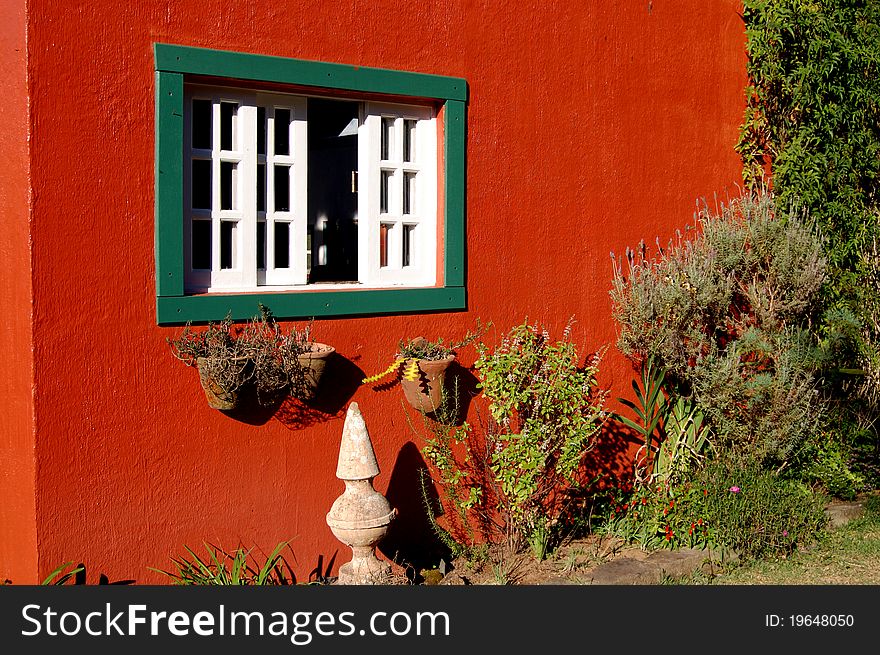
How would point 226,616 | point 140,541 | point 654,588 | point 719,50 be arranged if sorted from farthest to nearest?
point 719,50
point 654,588
point 140,541
point 226,616

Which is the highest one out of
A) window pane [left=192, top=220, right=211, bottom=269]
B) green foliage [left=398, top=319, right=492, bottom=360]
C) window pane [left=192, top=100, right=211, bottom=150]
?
window pane [left=192, top=100, right=211, bottom=150]

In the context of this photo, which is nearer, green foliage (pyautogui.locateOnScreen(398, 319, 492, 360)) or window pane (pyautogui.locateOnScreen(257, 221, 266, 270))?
window pane (pyautogui.locateOnScreen(257, 221, 266, 270))

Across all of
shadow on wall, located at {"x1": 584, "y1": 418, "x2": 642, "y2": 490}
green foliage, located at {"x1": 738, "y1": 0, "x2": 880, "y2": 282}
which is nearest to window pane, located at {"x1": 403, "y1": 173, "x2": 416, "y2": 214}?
shadow on wall, located at {"x1": 584, "y1": 418, "x2": 642, "y2": 490}

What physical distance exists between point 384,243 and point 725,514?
2.67m

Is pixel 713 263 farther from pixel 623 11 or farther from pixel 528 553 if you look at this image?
pixel 528 553

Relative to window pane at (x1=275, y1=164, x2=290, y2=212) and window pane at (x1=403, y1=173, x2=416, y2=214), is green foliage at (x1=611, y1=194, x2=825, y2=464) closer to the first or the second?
window pane at (x1=403, y1=173, x2=416, y2=214)

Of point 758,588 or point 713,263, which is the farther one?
point 713,263

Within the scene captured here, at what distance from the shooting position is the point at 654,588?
5.40 metres

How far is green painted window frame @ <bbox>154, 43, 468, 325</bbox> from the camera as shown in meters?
4.84

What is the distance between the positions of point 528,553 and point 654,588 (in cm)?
85

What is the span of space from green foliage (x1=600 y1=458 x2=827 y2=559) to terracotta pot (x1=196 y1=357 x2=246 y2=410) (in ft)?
8.80

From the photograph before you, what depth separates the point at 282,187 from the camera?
576 cm

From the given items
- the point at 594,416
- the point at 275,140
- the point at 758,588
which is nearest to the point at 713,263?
the point at 594,416

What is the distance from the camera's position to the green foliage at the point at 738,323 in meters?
6.41
